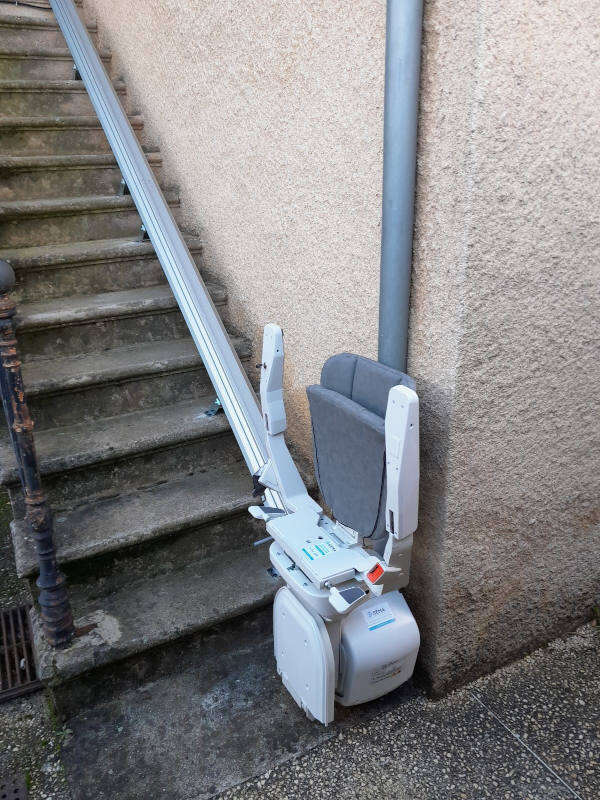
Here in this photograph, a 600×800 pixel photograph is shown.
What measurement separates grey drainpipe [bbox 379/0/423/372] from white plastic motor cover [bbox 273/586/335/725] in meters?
0.73

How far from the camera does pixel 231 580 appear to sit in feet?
7.31

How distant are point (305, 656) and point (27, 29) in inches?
144

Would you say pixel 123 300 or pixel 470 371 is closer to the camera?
pixel 470 371

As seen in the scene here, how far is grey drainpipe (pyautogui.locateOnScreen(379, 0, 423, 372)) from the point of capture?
146cm

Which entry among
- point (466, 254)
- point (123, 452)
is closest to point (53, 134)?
point (123, 452)

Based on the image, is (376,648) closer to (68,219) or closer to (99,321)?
(99,321)

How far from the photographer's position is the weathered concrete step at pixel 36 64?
3357mm

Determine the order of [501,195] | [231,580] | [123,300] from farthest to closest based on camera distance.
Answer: [123,300] < [231,580] < [501,195]

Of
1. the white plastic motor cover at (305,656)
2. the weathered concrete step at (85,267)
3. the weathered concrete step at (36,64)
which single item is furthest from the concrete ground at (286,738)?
the weathered concrete step at (36,64)

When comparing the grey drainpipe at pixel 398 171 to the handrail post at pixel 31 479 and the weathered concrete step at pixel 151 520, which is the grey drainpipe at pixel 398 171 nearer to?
the weathered concrete step at pixel 151 520

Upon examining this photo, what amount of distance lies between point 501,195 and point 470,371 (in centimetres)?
43

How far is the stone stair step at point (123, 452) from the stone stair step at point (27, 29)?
2351 millimetres

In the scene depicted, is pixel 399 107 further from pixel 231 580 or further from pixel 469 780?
pixel 469 780

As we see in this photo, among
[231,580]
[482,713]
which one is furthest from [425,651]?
[231,580]
